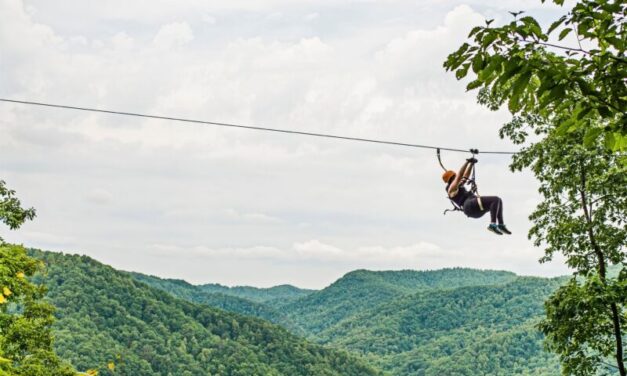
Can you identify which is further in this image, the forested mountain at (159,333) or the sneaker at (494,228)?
the forested mountain at (159,333)

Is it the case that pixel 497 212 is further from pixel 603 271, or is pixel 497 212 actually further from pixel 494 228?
pixel 603 271

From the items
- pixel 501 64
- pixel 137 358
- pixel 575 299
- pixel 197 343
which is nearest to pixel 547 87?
pixel 501 64

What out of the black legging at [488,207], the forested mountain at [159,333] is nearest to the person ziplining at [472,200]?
the black legging at [488,207]

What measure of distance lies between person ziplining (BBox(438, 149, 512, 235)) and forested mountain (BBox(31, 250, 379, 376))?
80608 millimetres

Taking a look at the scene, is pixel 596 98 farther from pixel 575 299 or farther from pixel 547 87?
pixel 575 299

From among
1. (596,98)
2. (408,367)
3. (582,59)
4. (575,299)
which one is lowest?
(408,367)

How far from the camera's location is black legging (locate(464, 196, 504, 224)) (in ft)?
31.6

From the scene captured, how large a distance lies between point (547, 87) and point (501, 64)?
0.95 ft

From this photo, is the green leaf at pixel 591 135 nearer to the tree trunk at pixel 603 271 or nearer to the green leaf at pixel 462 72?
the green leaf at pixel 462 72

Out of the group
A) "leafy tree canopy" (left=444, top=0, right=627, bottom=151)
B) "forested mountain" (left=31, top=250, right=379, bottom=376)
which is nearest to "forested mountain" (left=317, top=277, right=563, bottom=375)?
"forested mountain" (left=31, top=250, right=379, bottom=376)

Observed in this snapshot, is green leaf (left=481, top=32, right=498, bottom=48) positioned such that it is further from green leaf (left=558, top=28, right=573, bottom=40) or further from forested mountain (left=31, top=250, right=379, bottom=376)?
forested mountain (left=31, top=250, right=379, bottom=376)

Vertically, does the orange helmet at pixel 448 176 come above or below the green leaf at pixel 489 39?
above

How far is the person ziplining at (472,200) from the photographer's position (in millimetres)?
9625

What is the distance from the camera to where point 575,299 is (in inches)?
459
